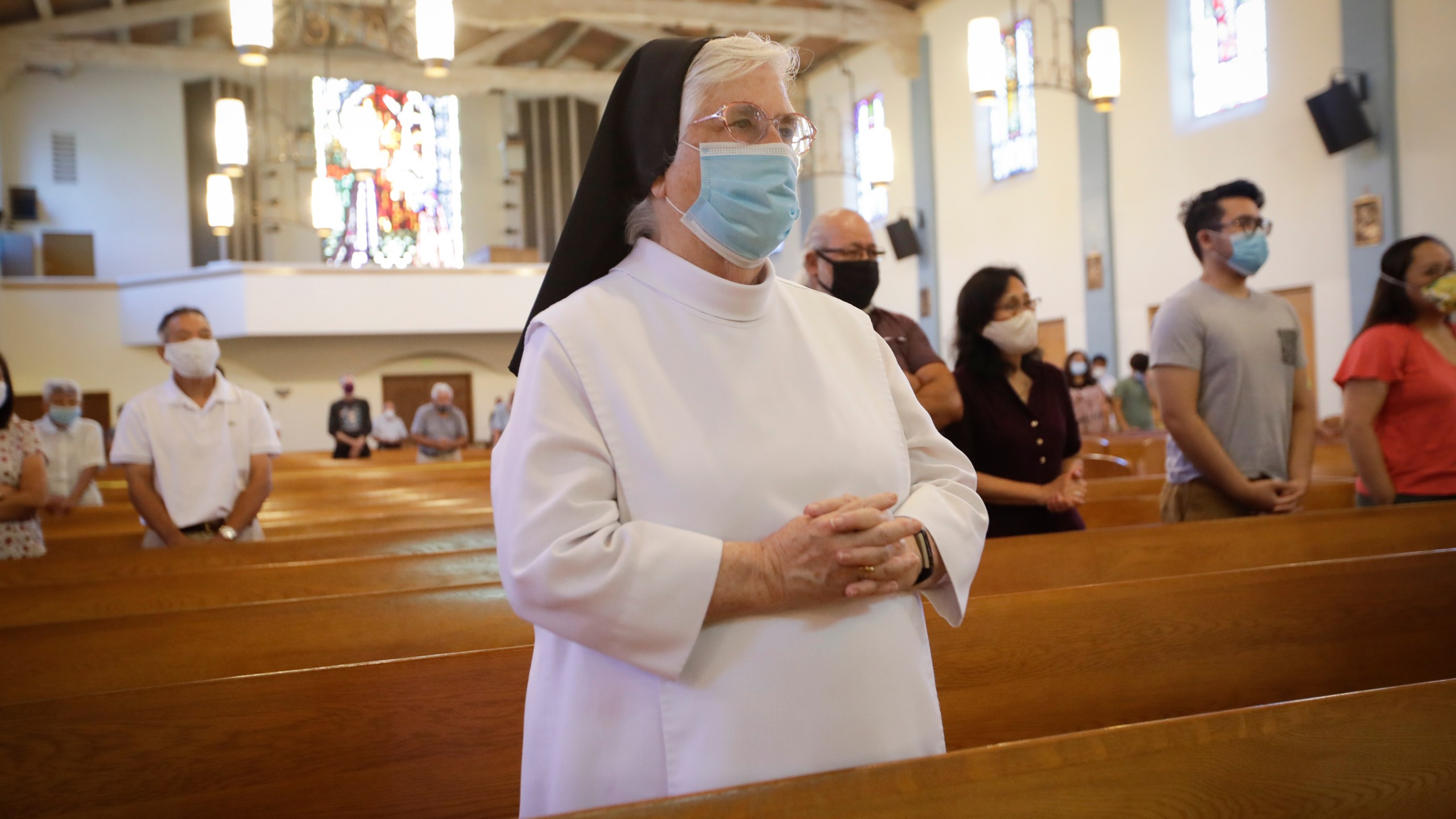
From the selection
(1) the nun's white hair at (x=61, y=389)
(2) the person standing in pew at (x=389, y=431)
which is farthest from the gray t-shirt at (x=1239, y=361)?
(2) the person standing in pew at (x=389, y=431)

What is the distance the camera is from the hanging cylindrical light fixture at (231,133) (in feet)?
24.3

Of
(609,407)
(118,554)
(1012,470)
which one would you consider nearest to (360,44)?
→ (118,554)

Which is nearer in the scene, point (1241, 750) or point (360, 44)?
point (1241, 750)

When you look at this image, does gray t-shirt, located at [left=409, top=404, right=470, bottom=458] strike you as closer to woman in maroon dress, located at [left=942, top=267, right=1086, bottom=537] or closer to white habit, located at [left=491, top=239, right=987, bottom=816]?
woman in maroon dress, located at [left=942, top=267, right=1086, bottom=537]

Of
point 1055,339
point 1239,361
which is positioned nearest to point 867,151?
point 1055,339

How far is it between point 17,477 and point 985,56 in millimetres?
5826

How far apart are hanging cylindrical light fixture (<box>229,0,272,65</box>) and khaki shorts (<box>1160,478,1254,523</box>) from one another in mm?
3882

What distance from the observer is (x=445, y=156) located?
1884 cm

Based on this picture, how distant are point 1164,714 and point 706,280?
5.11 feet

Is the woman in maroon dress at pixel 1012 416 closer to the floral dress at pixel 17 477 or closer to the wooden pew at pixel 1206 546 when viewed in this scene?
the wooden pew at pixel 1206 546

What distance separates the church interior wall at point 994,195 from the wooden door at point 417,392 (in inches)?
298

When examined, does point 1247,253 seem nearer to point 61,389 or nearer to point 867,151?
point 61,389

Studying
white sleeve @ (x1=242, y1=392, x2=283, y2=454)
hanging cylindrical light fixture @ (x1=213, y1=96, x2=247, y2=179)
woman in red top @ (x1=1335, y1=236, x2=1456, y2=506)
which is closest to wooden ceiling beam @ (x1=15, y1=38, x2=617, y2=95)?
hanging cylindrical light fixture @ (x1=213, y1=96, x2=247, y2=179)

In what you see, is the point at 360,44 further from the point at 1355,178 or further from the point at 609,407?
the point at 609,407
